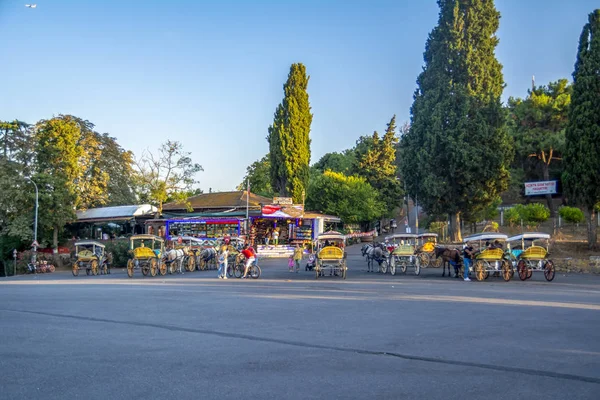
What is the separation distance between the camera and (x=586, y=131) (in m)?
32.8

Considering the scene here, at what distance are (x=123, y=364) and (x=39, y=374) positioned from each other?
3.42 feet

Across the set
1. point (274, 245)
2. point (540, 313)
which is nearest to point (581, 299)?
point (540, 313)

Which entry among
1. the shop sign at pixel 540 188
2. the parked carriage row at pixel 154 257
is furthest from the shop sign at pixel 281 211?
the shop sign at pixel 540 188

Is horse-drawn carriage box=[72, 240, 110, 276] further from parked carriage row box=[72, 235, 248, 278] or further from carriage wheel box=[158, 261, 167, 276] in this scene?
carriage wheel box=[158, 261, 167, 276]

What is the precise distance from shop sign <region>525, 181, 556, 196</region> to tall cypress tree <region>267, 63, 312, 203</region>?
21561 millimetres

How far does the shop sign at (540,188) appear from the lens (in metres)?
42.2

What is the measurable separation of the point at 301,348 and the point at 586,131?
29294mm

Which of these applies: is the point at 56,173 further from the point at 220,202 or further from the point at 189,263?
the point at 189,263

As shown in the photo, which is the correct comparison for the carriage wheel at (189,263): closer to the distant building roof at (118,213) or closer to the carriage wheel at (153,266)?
the carriage wheel at (153,266)

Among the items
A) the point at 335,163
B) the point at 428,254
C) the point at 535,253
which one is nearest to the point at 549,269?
the point at 535,253

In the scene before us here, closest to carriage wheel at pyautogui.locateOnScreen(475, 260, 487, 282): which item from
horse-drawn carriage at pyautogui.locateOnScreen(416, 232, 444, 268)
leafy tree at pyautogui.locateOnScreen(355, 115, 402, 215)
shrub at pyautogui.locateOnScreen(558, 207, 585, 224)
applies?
horse-drawn carriage at pyautogui.locateOnScreen(416, 232, 444, 268)

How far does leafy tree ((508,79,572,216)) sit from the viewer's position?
157ft

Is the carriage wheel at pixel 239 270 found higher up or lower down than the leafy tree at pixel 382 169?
lower down

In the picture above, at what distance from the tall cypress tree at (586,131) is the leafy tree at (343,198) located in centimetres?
3009
